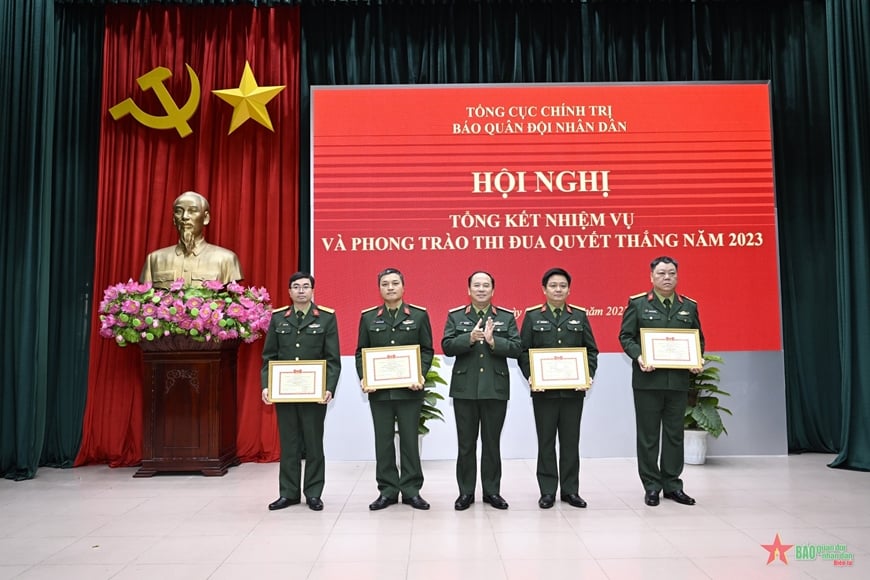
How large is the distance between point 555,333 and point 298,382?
64.4 inches

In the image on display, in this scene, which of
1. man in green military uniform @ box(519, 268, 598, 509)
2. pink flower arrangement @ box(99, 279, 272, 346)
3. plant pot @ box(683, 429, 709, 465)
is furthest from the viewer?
plant pot @ box(683, 429, 709, 465)

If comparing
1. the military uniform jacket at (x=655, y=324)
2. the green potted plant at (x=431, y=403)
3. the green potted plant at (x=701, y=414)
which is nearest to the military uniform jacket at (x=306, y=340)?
the green potted plant at (x=431, y=403)

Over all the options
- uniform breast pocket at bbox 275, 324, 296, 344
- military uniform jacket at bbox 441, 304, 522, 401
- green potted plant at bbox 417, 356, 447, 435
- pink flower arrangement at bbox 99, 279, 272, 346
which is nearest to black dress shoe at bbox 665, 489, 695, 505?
military uniform jacket at bbox 441, 304, 522, 401

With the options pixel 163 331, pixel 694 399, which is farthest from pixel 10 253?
pixel 694 399

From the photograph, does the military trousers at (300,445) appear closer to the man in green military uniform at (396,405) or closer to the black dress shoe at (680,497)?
the man in green military uniform at (396,405)

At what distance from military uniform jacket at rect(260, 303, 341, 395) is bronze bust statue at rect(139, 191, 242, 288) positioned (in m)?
1.69

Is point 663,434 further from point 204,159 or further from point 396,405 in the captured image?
point 204,159

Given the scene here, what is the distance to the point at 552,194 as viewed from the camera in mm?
6266

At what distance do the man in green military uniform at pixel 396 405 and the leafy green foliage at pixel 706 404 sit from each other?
2533mm

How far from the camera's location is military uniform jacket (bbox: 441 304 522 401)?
14.2ft

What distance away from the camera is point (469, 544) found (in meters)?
3.63

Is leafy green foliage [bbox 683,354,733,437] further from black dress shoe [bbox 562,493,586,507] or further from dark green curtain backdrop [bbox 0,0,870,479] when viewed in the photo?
black dress shoe [bbox 562,493,586,507]

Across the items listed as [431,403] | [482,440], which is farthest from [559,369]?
[431,403]

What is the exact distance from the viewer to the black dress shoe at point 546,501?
Result: 437cm
